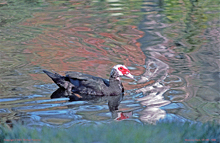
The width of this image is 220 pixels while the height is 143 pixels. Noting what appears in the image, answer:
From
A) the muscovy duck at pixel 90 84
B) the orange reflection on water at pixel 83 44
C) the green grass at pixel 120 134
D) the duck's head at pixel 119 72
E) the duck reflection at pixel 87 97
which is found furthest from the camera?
the orange reflection on water at pixel 83 44

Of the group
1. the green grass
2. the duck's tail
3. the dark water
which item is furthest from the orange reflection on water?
the green grass

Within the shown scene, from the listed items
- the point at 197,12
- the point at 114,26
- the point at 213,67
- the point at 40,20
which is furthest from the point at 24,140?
the point at 197,12

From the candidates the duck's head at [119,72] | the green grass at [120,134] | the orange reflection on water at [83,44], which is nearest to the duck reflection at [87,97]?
the duck's head at [119,72]

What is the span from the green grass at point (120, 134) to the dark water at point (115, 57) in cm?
98

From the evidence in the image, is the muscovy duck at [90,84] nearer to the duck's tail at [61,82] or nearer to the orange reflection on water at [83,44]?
the duck's tail at [61,82]

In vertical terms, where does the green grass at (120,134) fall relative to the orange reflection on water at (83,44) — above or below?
above

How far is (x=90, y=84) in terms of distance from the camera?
8.29m

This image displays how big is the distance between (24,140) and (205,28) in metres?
11.3

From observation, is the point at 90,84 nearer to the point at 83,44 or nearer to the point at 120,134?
the point at 83,44

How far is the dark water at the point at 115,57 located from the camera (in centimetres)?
684

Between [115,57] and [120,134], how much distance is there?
258 inches

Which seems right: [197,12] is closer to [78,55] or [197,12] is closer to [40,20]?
[40,20]

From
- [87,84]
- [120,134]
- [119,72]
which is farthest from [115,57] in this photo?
[120,134]

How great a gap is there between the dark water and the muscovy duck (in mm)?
344
